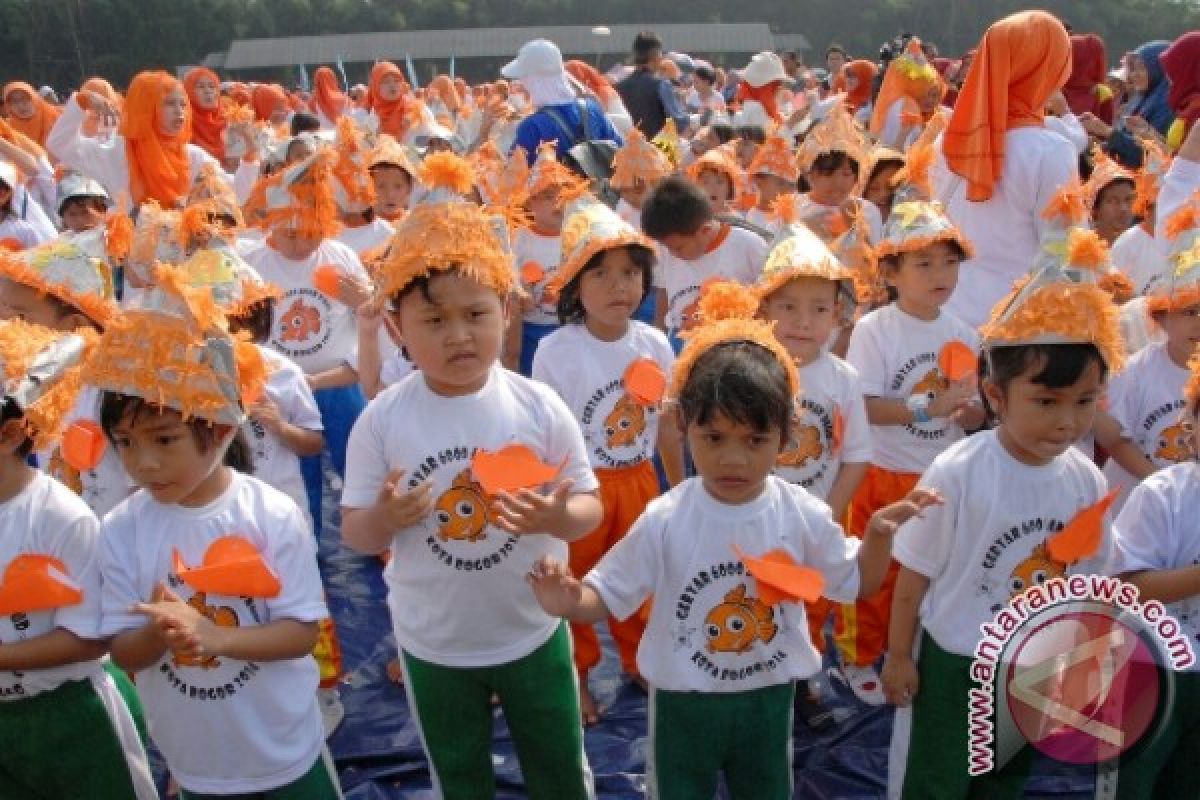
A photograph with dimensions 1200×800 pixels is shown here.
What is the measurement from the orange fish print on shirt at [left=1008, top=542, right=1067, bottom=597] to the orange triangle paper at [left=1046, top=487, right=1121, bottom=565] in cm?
6

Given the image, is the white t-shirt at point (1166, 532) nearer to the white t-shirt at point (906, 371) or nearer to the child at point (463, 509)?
the white t-shirt at point (906, 371)

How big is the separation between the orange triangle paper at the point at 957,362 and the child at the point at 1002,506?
34.7 inches

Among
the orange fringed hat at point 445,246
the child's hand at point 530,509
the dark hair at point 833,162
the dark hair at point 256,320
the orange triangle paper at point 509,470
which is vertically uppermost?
the dark hair at point 833,162

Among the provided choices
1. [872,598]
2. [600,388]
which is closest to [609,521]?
[600,388]

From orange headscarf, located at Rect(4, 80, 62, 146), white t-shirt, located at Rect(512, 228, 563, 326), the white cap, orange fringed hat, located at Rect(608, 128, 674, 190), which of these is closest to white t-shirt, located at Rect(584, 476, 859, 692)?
white t-shirt, located at Rect(512, 228, 563, 326)

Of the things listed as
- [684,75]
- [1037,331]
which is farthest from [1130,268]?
[684,75]

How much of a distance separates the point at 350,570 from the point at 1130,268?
386cm

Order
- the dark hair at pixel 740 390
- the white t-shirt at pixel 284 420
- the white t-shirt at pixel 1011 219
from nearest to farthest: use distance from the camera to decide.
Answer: the dark hair at pixel 740 390 < the white t-shirt at pixel 284 420 < the white t-shirt at pixel 1011 219

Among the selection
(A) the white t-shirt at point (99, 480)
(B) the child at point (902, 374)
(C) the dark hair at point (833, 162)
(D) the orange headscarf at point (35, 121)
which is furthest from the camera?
(D) the orange headscarf at point (35, 121)

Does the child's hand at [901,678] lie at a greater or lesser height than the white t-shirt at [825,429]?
lesser

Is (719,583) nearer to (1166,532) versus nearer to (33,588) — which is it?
(1166,532)

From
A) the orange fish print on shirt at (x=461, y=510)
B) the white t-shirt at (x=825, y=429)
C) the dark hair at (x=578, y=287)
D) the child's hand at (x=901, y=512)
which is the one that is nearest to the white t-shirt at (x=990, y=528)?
the child's hand at (x=901, y=512)

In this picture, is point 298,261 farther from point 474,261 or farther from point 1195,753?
point 1195,753

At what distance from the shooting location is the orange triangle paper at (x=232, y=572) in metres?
2.16
